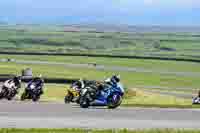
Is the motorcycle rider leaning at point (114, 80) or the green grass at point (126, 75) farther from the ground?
the motorcycle rider leaning at point (114, 80)

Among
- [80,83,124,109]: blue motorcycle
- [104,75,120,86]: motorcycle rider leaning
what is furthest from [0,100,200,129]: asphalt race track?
[104,75,120,86]: motorcycle rider leaning

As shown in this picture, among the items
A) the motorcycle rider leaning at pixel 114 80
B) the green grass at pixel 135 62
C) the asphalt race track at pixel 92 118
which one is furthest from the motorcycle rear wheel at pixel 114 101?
the green grass at pixel 135 62

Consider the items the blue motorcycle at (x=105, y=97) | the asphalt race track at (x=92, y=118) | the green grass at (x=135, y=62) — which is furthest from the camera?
the green grass at (x=135, y=62)

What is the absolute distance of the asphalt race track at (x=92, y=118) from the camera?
1739 cm

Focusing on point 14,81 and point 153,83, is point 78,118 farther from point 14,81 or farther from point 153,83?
point 153,83

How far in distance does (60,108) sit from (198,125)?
5.74 m

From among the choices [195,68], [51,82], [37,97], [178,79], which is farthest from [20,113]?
[195,68]

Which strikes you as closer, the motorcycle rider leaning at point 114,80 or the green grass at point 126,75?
the motorcycle rider leaning at point 114,80

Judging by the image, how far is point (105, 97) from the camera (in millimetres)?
24547

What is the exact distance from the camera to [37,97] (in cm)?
3127

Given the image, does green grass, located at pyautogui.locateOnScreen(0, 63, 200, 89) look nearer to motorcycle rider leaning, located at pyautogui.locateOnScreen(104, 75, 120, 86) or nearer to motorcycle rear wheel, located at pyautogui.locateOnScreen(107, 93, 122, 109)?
motorcycle rider leaning, located at pyautogui.locateOnScreen(104, 75, 120, 86)

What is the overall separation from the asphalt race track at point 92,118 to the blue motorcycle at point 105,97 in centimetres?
209

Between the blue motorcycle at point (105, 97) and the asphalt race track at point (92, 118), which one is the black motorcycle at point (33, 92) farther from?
the asphalt race track at point (92, 118)

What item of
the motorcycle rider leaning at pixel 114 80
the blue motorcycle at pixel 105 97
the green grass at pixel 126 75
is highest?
the motorcycle rider leaning at pixel 114 80
